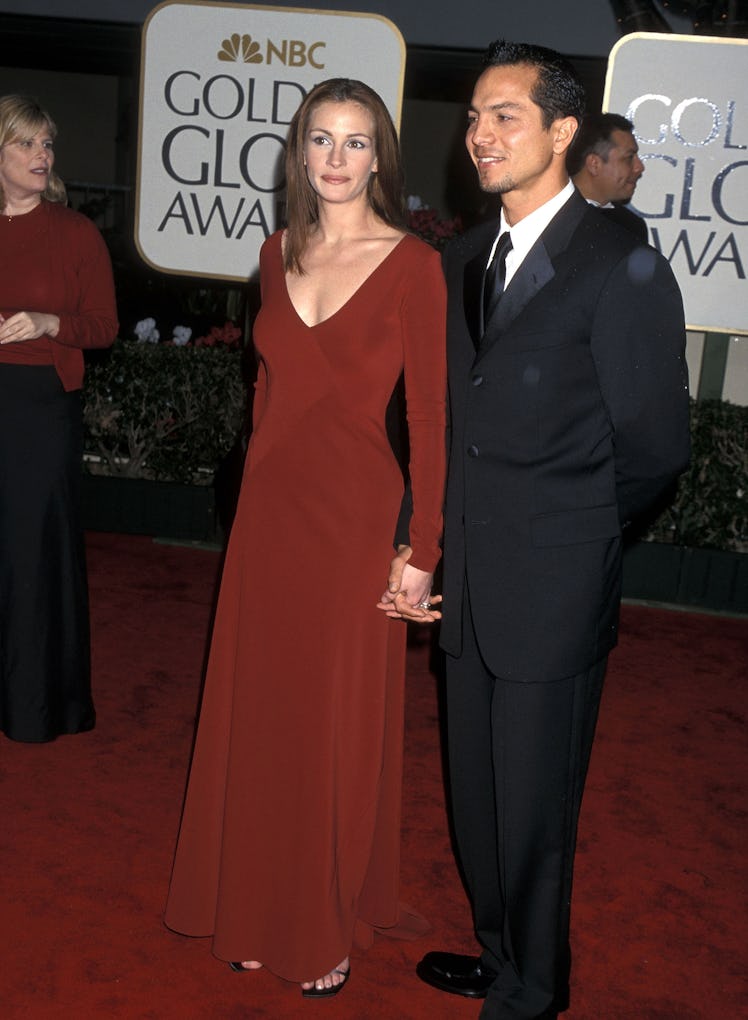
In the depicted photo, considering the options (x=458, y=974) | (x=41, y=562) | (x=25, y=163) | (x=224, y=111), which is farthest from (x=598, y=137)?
(x=458, y=974)

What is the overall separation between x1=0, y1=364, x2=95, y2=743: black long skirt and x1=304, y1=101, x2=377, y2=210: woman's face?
5.49 feet

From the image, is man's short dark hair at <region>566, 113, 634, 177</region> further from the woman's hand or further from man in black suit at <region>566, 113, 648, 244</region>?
the woman's hand

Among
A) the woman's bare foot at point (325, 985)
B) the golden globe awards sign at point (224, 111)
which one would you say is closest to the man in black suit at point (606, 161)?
the golden globe awards sign at point (224, 111)

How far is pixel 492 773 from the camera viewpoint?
9.61ft

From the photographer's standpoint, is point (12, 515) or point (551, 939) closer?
point (551, 939)

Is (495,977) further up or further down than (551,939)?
further down

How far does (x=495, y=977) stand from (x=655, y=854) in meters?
1.03

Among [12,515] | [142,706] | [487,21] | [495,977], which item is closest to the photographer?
[495,977]

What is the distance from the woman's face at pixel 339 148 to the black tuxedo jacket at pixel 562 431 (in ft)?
1.12

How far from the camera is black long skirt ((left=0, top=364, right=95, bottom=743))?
13.6 feet

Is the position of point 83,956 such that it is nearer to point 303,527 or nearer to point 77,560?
point 303,527

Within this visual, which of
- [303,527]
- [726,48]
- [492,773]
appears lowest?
[492,773]

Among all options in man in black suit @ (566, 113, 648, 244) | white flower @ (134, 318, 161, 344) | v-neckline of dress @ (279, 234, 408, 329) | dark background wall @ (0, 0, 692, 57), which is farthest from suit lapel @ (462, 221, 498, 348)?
white flower @ (134, 318, 161, 344)

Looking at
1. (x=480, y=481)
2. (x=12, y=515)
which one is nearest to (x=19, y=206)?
(x=12, y=515)
